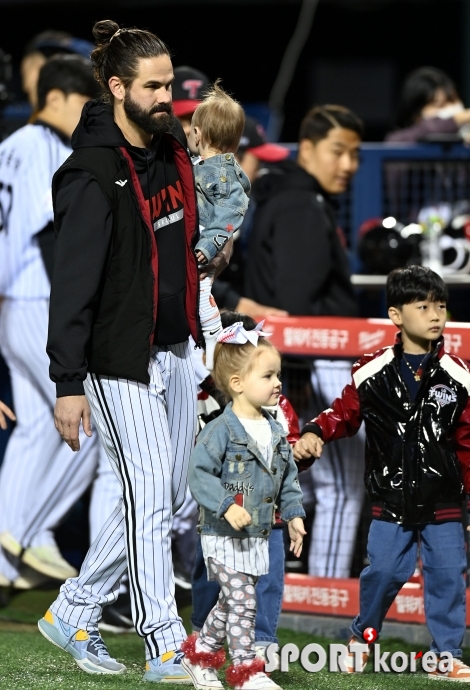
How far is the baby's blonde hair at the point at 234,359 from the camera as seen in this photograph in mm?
3777

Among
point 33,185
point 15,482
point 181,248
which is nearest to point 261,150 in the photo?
point 33,185

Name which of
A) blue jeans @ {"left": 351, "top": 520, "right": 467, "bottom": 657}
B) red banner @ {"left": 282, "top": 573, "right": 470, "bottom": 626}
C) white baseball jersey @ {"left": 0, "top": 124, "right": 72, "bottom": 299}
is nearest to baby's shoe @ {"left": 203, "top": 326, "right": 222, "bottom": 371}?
blue jeans @ {"left": 351, "top": 520, "right": 467, "bottom": 657}

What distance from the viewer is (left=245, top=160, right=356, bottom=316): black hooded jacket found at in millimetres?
5891

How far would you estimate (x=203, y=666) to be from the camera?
12.4 ft

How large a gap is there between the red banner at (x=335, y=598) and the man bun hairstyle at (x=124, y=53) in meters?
→ 2.29

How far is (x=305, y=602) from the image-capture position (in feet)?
17.4

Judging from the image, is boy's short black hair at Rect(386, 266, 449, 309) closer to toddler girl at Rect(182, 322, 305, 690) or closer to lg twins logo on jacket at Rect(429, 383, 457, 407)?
lg twins logo on jacket at Rect(429, 383, 457, 407)

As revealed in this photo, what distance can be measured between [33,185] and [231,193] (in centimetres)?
188

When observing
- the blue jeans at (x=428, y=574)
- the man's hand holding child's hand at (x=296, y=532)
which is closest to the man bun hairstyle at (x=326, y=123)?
the blue jeans at (x=428, y=574)

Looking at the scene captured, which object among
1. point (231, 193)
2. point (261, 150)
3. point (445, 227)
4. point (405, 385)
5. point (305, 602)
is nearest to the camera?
point (231, 193)

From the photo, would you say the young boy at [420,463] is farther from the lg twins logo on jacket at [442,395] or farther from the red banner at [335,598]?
the red banner at [335,598]

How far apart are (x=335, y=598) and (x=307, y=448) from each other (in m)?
1.10

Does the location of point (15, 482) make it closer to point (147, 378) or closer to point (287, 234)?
point (287, 234)

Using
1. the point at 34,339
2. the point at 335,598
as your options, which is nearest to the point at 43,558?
the point at 34,339
